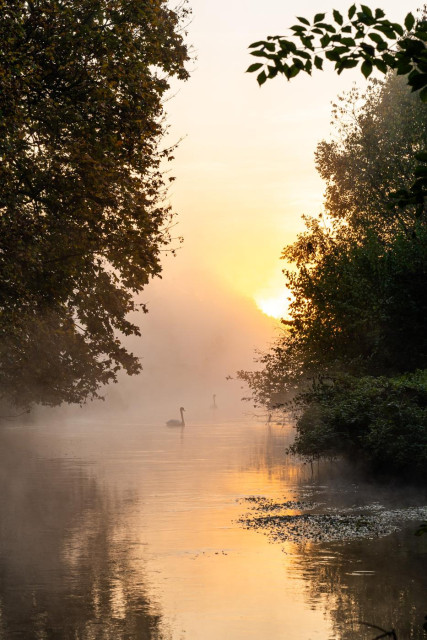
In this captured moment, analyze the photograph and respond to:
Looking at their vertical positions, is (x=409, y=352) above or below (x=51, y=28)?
below

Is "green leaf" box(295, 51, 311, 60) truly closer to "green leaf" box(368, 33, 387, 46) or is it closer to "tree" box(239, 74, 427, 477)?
"green leaf" box(368, 33, 387, 46)

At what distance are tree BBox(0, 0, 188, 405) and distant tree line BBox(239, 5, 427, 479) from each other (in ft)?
A: 27.5

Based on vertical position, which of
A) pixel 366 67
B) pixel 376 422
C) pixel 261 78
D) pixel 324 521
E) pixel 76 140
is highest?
pixel 76 140

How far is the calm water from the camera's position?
49.8 feet

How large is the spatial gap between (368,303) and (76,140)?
80.2 ft

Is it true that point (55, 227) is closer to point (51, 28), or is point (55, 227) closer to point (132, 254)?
point (132, 254)

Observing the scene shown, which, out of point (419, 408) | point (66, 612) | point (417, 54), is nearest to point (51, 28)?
point (66, 612)

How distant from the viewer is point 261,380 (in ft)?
265

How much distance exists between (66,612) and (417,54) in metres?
12.9

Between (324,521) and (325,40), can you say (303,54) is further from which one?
(324,521)

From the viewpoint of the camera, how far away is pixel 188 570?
2016 centimetres

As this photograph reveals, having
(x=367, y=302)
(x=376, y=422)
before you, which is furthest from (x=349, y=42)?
(x=367, y=302)

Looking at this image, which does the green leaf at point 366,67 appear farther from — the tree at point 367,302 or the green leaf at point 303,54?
the tree at point 367,302

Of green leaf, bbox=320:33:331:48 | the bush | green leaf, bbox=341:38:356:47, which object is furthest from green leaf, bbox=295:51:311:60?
the bush
